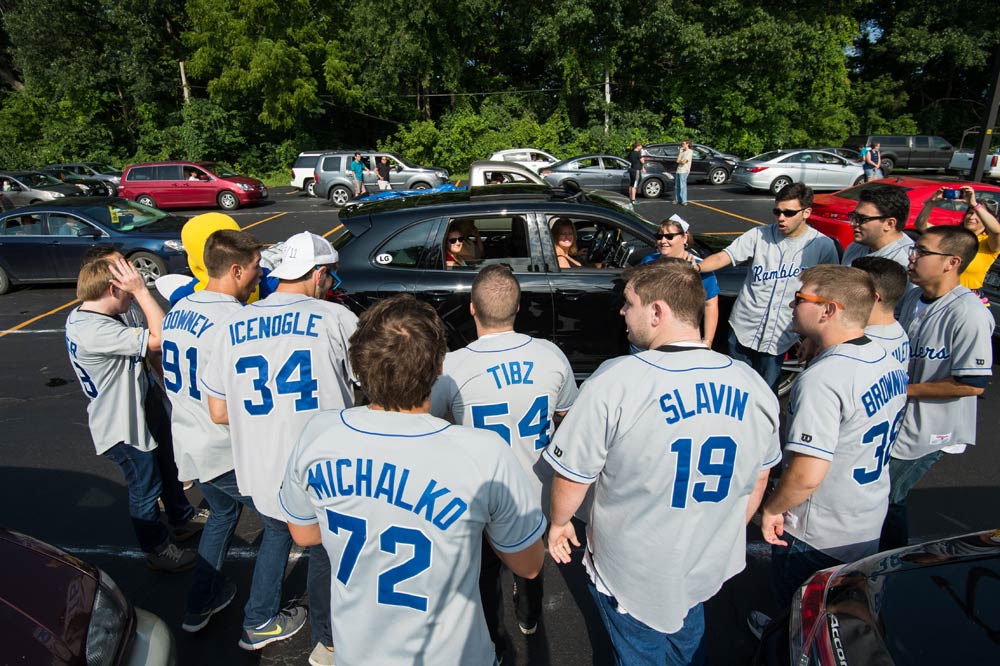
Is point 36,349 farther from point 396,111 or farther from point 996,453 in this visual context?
point 396,111

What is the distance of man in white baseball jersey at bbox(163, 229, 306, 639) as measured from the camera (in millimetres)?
2688

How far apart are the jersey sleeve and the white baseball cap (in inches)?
55.1

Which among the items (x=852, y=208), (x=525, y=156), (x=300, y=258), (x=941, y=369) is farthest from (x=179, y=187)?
(x=941, y=369)

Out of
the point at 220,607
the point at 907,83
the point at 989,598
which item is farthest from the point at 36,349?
the point at 907,83

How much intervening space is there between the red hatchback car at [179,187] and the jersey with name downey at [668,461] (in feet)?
64.4

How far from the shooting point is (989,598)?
186cm

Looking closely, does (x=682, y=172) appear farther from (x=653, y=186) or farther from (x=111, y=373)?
(x=111, y=373)

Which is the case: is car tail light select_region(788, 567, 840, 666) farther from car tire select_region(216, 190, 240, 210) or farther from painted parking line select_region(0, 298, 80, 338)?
car tire select_region(216, 190, 240, 210)

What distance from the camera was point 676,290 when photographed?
6.33 ft

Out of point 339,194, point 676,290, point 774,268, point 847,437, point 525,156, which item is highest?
point 676,290

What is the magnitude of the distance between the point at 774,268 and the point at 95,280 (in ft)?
13.3

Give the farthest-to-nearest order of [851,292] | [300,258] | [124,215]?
[124,215], [300,258], [851,292]

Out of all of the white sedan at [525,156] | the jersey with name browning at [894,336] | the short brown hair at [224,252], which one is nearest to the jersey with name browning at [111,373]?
the short brown hair at [224,252]

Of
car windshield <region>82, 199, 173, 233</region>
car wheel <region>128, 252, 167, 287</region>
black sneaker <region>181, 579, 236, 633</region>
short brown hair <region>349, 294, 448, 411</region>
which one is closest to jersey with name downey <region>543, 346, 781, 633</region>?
short brown hair <region>349, 294, 448, 411</region>
